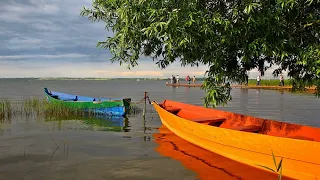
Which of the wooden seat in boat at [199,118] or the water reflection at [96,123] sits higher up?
the wooden seat in boat at [199,118]

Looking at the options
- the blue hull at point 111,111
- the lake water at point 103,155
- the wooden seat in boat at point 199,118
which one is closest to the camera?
the lake water at point 103,155

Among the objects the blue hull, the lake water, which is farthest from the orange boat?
the blue hull

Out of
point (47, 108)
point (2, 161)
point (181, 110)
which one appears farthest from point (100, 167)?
point (47, 108)

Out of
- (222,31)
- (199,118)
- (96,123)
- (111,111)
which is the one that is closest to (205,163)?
(199,118)

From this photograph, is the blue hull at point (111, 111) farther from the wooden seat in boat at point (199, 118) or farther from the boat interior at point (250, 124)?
the wooden seat in boat at point (199, 118)

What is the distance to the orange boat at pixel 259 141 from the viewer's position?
23.1 feet

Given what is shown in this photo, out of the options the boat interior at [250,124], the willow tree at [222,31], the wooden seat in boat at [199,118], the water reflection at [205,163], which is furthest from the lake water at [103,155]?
the willow tree at [222,31]

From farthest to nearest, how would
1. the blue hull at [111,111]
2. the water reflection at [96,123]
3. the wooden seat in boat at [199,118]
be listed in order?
the blue hull at [111,111] < the water reflection at [96,123] < the wooden seat in boat at [199,118]

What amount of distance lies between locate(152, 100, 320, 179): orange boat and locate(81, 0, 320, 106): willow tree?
143 cm

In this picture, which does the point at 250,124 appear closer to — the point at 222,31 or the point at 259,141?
the point at 259,141

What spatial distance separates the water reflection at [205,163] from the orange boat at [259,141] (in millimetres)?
220

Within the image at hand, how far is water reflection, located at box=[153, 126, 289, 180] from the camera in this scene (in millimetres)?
8680

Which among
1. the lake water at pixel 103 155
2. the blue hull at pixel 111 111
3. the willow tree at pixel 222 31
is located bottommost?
the lake water at pixel 103 155

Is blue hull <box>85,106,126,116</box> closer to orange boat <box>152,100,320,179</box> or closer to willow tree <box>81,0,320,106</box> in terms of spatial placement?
orange boat <box>152,100,320,179</box>
